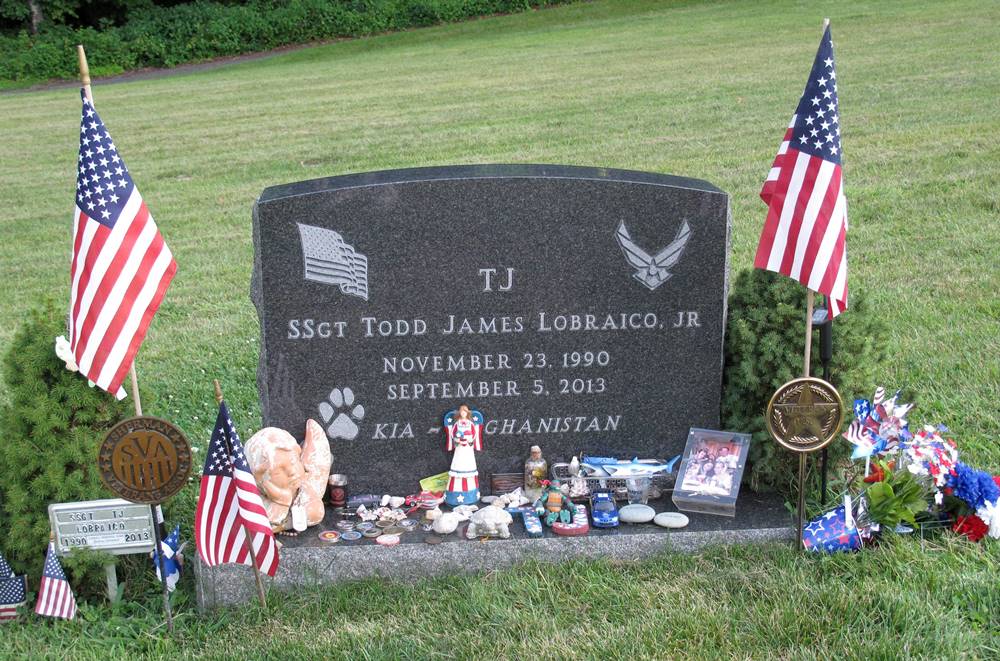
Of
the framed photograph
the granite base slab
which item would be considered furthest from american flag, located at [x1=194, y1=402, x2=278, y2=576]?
the framed photograph

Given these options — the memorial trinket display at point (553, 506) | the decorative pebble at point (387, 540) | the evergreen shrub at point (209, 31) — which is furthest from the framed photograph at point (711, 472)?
the evergreen shrub at point (209, 31)

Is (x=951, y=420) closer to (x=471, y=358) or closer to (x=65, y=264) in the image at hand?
(x=471, y=358)

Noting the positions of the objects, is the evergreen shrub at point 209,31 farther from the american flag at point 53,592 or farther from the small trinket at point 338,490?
the american flag at point 53,592

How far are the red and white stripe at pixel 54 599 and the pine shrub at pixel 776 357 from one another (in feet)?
10.8

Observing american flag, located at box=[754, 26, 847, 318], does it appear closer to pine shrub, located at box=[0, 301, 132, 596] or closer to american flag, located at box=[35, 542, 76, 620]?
pine shrub, located at box=[0, 301, 132, 596]

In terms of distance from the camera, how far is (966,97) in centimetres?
1430

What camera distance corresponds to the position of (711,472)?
4.95 meters

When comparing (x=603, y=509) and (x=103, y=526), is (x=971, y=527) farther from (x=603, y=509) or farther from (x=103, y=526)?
(x=103, y=526)

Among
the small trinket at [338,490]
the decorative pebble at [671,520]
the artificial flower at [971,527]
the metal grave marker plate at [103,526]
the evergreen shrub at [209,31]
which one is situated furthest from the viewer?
the evergreen shrub at [209,31]

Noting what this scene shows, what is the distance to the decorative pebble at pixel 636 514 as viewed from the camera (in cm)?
480

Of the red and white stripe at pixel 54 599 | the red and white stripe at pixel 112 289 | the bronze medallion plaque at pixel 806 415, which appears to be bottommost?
the red and white stripe at pixel 54 599

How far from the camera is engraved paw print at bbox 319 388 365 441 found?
5.07m

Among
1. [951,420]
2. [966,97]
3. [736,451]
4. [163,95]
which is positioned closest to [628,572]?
[736,451]

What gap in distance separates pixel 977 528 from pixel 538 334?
226cm
